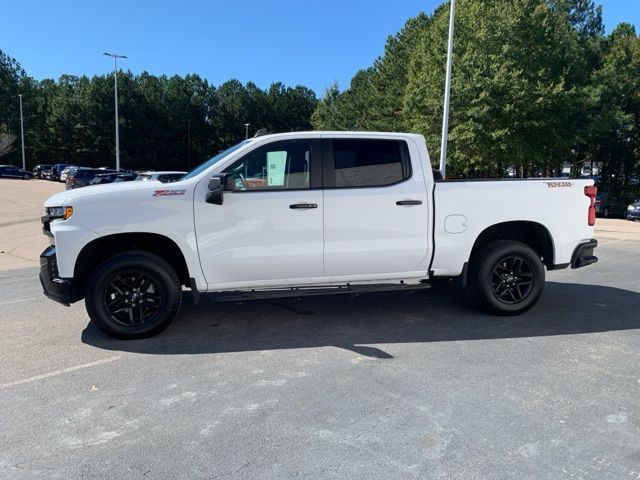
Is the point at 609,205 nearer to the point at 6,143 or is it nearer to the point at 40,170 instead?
the point at 40,170

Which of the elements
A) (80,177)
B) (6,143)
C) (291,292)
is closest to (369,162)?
(291,292)

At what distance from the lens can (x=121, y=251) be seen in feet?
17.1

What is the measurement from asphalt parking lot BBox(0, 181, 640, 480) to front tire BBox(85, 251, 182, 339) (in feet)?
0.56

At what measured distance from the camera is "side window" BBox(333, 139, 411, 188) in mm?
5363

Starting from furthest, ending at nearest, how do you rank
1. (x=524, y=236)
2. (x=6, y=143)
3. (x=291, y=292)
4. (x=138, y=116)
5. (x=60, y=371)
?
(x=138, y=116)
(x=6, y=143)
(x=524, y=236)
(x=291, y=292)
(x=60, y=371)

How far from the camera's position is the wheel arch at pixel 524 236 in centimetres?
593

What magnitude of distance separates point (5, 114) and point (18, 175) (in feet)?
85.2

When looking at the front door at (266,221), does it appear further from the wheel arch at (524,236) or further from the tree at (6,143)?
the tree at (6,143)

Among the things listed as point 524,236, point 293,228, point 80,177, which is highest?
point 80,177

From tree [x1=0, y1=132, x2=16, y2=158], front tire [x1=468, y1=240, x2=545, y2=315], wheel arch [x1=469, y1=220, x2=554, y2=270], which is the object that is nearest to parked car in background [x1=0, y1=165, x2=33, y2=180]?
tree [x1=0, y1=132, x2=16, y2=158]

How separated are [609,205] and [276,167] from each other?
28.0 meters

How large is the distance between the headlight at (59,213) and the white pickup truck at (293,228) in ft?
0.04

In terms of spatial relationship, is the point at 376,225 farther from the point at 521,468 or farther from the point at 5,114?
the point at 5,114

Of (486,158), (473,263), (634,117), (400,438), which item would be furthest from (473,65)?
(400,438)
